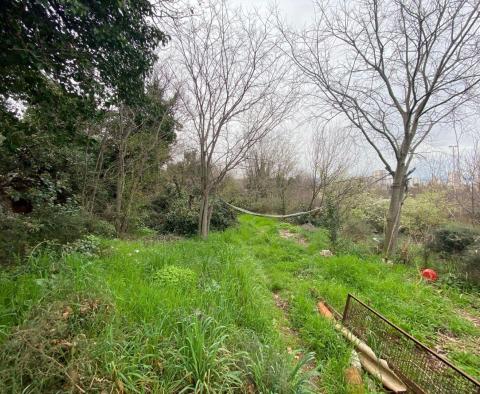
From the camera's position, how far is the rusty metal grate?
200 centimetres

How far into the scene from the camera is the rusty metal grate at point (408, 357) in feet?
6.55

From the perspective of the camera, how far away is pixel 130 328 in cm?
199

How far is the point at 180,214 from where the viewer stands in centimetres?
934

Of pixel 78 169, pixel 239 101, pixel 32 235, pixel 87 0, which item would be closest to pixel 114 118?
pixel 78 169

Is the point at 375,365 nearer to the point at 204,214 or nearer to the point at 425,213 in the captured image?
the point at 204,214

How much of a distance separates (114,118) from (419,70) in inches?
332

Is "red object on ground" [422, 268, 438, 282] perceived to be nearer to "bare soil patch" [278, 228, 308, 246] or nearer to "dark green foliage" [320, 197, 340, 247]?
"dark green foliage" [320, 197, 340, 247]

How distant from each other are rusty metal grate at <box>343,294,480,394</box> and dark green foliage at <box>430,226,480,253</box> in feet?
16.1

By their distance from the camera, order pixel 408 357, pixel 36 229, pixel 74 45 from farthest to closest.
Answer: pixel 36 229
pixel 74 45
pixel 408 357

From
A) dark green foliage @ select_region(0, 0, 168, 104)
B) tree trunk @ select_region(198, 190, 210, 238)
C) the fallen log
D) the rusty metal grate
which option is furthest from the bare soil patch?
dark green foliage @ select_region(0, 0, 168, 104)

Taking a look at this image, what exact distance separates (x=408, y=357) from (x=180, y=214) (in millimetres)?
8091

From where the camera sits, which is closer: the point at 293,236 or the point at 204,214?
the point at 204,214

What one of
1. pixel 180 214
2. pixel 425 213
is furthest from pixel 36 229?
pixel 425 213

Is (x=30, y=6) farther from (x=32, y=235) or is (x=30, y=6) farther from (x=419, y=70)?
(x=419, y=70)
